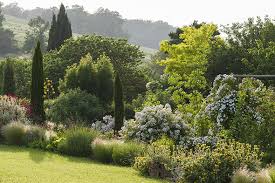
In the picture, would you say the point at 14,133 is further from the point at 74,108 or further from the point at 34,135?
the point at 74,108

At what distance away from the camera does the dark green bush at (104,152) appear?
15.8 meters

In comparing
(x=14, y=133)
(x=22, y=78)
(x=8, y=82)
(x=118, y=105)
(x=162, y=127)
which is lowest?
(x=14, y=133)

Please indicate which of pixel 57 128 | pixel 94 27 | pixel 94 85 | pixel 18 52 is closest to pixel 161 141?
pixel 57 128

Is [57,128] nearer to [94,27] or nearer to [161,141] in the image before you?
[161,141]

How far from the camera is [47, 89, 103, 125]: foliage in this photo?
79.5ft

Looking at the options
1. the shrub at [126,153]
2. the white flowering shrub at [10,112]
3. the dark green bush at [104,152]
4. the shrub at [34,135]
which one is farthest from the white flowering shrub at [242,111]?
the white flowering shrub at [10,112]

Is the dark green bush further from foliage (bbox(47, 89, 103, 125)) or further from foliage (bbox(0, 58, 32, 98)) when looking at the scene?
foliage (bbox(0, 58, 32, 98))

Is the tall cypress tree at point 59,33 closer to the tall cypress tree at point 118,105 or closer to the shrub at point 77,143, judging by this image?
the tall cypress tree at point 118,105

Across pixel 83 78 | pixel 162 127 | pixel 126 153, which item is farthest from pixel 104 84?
pixel 126 153

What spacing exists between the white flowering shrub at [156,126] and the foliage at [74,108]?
23.0 feet

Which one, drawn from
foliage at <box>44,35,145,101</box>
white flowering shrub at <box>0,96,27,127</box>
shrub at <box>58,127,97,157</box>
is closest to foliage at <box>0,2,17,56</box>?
foliage at <box>44,35,145,101</box>

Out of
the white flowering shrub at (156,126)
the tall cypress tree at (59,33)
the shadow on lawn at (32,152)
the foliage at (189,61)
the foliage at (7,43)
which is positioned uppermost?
the foliage at (7,43)

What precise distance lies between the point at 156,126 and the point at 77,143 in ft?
9.52

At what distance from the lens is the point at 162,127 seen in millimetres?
17141
